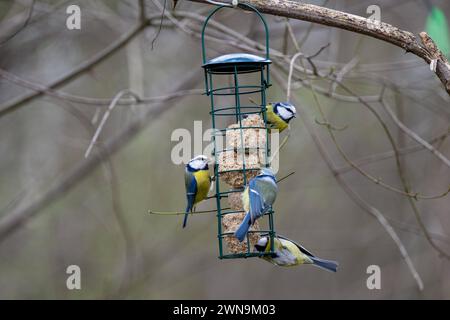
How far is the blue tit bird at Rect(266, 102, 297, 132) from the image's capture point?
193 inches

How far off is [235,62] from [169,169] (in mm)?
6047

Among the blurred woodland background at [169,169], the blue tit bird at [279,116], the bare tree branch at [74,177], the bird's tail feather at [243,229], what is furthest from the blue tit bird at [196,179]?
the bare tree branch at [74,177]

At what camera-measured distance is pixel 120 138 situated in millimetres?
7074

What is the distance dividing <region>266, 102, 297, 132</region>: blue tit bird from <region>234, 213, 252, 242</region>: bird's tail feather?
3.28 feet

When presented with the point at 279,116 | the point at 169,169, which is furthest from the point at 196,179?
the point at 169,169

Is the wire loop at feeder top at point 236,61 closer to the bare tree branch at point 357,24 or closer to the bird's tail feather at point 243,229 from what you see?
the bare tree branch at point 357,24

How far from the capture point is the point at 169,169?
10109mm

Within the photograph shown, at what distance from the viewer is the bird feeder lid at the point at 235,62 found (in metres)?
4.17

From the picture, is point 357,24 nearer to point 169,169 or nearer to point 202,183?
point 202,183

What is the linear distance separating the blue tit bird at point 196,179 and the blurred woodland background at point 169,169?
154 cm

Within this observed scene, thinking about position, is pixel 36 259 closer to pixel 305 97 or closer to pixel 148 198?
pixel 148 198

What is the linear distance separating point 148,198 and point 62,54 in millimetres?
2939

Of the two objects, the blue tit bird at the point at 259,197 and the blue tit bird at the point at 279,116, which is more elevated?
the blue tit bird at the point at 279,116

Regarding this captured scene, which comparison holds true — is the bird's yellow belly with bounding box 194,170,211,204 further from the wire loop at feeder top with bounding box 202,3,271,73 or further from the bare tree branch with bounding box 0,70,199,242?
the bare tree branch with bounding box 0,70,199,242
